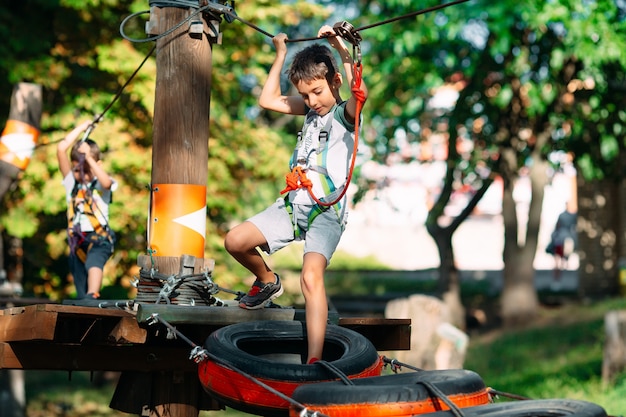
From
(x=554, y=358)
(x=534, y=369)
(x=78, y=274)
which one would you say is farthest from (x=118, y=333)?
(x=554, y=358)

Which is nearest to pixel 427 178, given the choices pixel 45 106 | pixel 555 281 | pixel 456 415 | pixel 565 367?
pixel 555 281

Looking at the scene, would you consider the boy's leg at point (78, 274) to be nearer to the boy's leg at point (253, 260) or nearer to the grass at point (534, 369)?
the boy's leg at point (253, 260)

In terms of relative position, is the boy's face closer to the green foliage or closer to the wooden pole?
the wooden pole

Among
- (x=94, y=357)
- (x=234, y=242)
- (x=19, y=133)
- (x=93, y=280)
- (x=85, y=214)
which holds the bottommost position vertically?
(x=94, y=357)

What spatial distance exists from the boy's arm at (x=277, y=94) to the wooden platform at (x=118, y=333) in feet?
3.81

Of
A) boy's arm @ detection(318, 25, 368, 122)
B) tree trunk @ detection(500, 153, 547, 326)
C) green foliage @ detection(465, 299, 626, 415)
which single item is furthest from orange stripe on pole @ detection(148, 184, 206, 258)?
tree trunk @ detection(500, 153, 547, 326)

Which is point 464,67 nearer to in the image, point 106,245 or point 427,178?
point 106,245

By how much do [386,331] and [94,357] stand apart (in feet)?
6.04

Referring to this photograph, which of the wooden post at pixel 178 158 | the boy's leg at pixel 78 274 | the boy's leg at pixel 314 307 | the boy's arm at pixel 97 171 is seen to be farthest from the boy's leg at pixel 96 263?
the boy's leg at pixel 314 307

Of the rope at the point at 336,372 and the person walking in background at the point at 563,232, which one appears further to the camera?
the person walking in background at the point at 563,232

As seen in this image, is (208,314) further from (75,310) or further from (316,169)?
(316,169)

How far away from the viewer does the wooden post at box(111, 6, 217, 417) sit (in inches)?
231

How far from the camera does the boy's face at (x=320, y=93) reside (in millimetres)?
5105

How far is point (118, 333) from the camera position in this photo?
5.22 m
